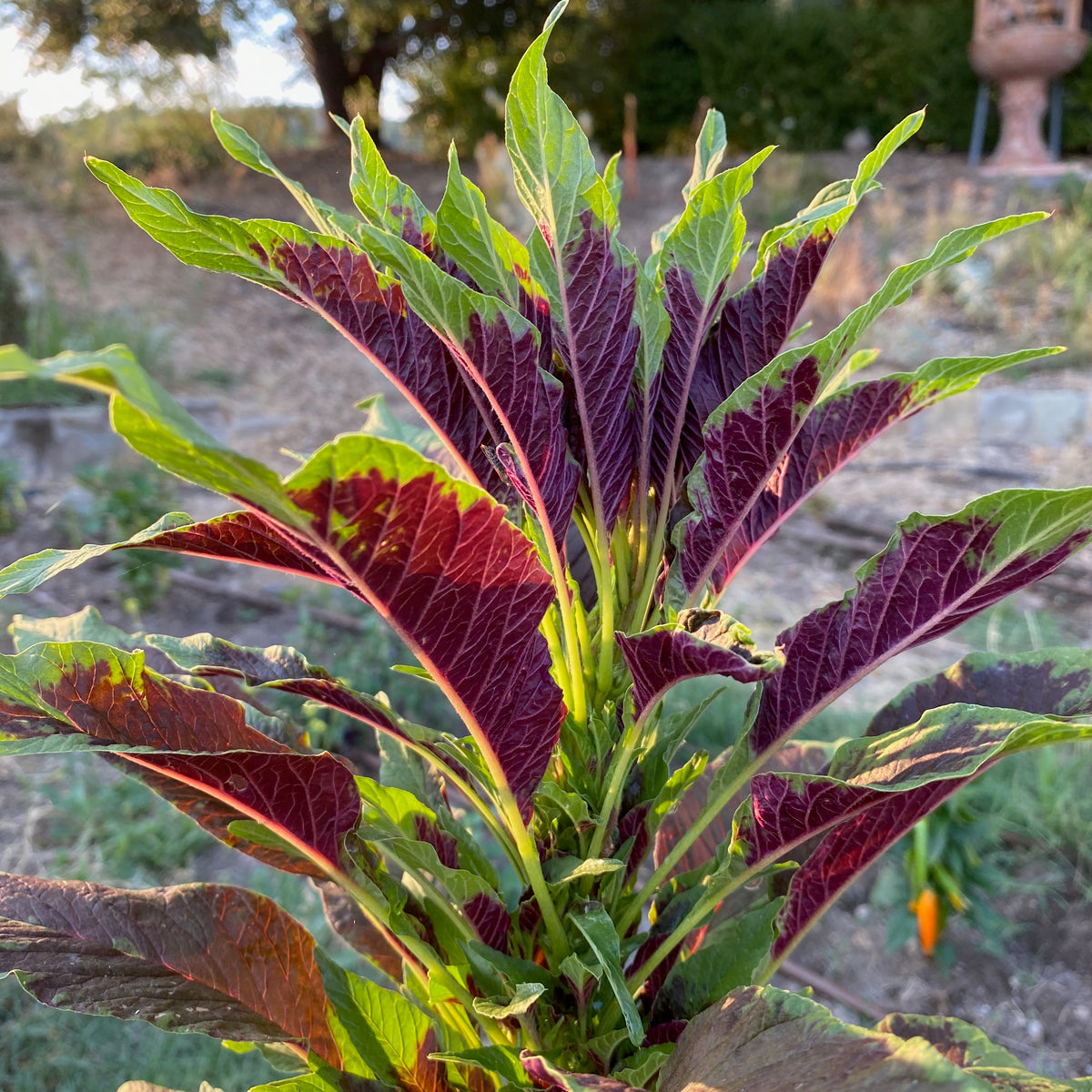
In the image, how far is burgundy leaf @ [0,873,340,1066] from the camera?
0.70 m

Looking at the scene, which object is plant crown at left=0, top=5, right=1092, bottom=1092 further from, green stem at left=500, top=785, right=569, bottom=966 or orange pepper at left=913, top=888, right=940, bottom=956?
orange pepper at left=913, top=888, right=940, bottom=956

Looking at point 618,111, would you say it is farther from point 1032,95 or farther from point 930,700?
point 930,700

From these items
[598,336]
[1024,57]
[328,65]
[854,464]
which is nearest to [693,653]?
[598,336]

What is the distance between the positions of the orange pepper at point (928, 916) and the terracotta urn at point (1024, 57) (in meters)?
8.90

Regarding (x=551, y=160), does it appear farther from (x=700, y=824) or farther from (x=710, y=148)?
(x=700, y=824)

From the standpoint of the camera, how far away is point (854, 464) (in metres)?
5.61

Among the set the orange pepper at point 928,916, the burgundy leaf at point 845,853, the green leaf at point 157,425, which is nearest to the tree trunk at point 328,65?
the orange pepper at point 928,916

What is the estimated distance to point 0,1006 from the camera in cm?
176

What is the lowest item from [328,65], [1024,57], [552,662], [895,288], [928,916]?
[928,916]

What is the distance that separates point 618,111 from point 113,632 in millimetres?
12297

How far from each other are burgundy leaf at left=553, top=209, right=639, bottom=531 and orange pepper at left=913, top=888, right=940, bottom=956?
194cm

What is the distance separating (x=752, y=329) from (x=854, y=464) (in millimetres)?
5216

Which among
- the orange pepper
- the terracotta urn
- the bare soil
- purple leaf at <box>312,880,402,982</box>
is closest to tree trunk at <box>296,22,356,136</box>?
the bare soil

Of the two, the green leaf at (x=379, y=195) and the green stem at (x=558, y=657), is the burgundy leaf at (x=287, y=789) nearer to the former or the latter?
the green stem at (x=558, y=657)
